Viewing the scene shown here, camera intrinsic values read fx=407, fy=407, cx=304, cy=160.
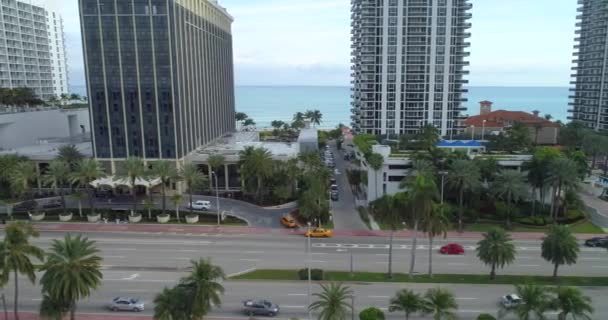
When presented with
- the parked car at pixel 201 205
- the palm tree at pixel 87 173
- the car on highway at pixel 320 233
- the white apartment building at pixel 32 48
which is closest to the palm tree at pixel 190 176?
the parked car at pixel 201 205

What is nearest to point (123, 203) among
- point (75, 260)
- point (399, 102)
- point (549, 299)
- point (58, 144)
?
point (58, 144)

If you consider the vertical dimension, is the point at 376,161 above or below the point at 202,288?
above

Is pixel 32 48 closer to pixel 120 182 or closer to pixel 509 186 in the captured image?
pixel 120 182

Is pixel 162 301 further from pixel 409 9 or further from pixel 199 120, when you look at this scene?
pixel 409 9

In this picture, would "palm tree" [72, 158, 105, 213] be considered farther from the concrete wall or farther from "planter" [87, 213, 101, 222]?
the concrete wall

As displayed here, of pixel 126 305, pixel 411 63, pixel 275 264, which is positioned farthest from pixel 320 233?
pixel 411 63
